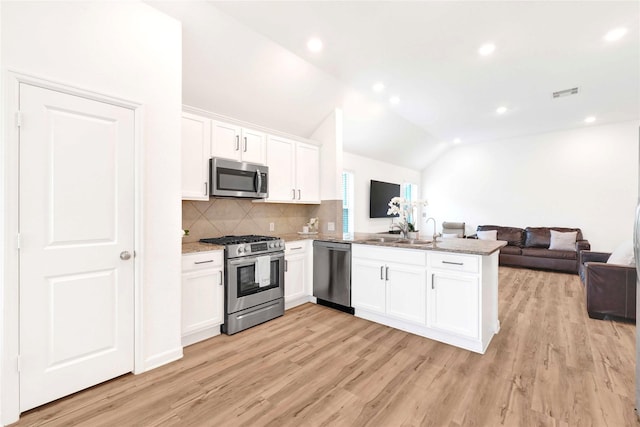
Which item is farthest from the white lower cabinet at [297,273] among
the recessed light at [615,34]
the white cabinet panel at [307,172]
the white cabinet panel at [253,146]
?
the recessed light at [615,34]

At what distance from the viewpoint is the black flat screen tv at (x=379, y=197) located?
6672 mm

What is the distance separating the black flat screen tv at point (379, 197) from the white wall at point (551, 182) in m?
2.21

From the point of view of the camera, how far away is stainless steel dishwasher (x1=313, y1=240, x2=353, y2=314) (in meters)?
3.50

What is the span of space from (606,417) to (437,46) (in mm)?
3427

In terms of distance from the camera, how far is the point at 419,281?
2883mm

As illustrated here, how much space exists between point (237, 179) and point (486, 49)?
3.16 meters

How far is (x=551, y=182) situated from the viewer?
6.70 metres

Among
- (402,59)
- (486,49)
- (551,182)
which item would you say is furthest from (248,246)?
(551,182)

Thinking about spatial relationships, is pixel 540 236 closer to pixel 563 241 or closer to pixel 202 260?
pixel 563 241

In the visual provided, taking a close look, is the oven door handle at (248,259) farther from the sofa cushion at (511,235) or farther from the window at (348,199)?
the sofa cushion at (511,235)

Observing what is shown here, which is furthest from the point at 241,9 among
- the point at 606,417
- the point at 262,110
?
the point at 606,417

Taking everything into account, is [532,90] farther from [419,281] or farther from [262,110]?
[262,110]

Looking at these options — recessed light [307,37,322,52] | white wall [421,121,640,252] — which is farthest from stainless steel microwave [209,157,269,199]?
white wall [421,121,640,252]

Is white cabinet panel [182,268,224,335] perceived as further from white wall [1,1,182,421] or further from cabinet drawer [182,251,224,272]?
white wall [1,1,182,421]
